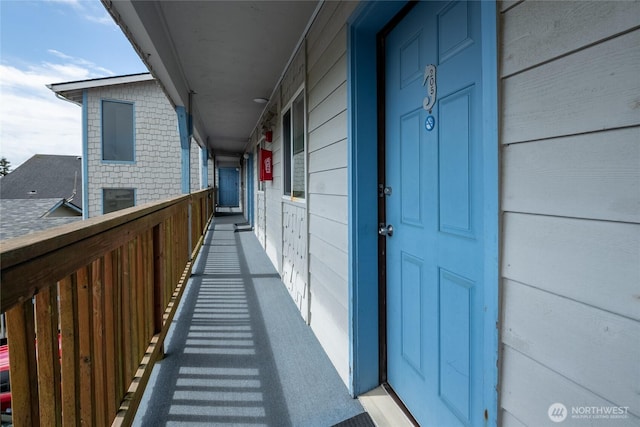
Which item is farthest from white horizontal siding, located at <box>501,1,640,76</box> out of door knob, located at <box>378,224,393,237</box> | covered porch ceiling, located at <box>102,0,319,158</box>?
covered porch ceiling, located at <box>102,0,319,158</box>

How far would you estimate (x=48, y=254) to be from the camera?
815 millimetres

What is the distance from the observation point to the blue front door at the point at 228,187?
754 inches

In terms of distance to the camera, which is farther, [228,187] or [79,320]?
[228,187]

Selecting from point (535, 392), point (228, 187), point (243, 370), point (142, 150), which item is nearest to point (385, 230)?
point (535, 392)

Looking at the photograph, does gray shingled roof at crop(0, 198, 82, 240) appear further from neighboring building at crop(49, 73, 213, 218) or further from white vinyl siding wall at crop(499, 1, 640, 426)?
white vinyl siding wall at crop(499, 1, 640, 426)

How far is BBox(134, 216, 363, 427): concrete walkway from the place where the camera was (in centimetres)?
171

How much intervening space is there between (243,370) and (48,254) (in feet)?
5.24

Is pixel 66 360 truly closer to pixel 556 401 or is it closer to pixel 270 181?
pixel 556 401

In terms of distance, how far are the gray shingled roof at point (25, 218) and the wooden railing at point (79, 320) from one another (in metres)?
7.83

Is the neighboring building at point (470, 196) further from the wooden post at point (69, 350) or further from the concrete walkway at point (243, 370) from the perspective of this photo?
the wooden post at point (69, 350)

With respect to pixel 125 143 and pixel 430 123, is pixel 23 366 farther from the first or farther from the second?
pixel 125 143

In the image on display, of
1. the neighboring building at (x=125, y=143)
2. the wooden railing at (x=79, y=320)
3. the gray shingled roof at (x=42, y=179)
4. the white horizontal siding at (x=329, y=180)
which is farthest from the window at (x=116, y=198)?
the gray shingled roof at (x=42, y=179)

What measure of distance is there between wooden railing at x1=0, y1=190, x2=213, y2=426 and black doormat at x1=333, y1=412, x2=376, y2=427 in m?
0.98

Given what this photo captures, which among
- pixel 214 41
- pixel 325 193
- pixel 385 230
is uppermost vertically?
pixel 214 41
